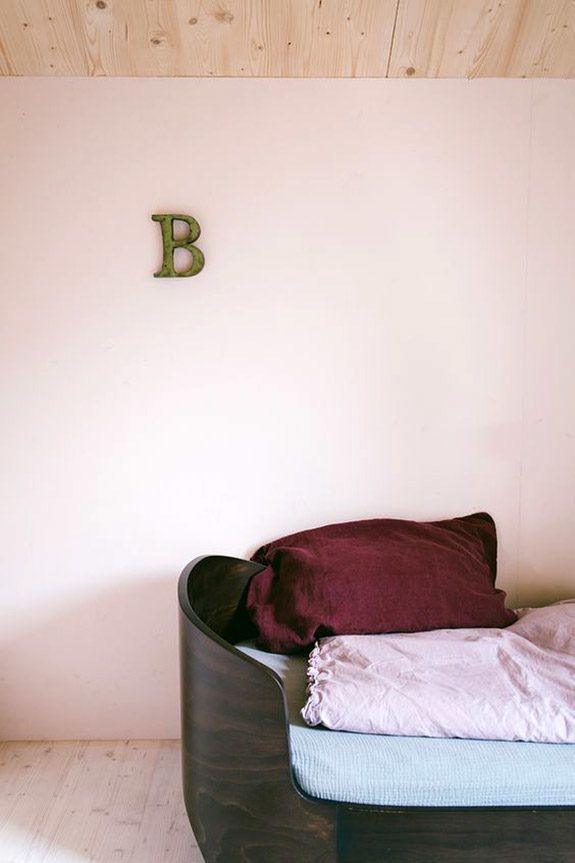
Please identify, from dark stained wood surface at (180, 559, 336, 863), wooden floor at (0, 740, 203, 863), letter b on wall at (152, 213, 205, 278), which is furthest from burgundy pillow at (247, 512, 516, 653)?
letter b on wall at (152, 213, 205, 278)

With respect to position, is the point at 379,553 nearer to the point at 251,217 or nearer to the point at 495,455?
the point at 495,455

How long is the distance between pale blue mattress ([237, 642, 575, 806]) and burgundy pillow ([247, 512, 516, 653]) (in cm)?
46

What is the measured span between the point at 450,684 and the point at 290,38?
1733mm

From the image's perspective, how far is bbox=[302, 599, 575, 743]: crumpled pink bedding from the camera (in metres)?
1.61

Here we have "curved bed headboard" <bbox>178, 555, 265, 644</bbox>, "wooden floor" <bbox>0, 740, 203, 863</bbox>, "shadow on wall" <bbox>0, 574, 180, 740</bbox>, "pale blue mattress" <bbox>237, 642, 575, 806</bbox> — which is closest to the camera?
"pale blue mattress" <bbox>237, 642, 575, 806</bbox>

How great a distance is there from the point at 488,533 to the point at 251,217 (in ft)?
3.99

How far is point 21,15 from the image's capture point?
1931mm

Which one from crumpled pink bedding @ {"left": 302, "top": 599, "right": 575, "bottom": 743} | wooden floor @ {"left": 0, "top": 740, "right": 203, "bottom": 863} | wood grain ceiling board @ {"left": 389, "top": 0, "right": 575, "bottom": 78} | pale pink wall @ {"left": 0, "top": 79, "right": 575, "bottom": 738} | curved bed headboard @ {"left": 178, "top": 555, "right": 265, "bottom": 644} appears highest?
wood grain ceiling board @ {"left": 389, "top": 0, "right": 575, "bottom": 78}

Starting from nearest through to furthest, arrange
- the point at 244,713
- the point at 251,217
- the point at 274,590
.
Answer: the point at 244,713 → the point at 274,590 → the point at 251,217

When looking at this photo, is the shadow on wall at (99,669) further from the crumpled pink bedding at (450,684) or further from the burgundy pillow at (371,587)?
the crumpled pink bedding at (450,684)

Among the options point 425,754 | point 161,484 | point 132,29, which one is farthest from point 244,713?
point 132,29

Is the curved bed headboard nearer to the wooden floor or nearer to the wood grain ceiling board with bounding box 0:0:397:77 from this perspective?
the wooden floor

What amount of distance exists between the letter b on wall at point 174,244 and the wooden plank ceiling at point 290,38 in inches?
16.8

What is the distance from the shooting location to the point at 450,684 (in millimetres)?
1717
